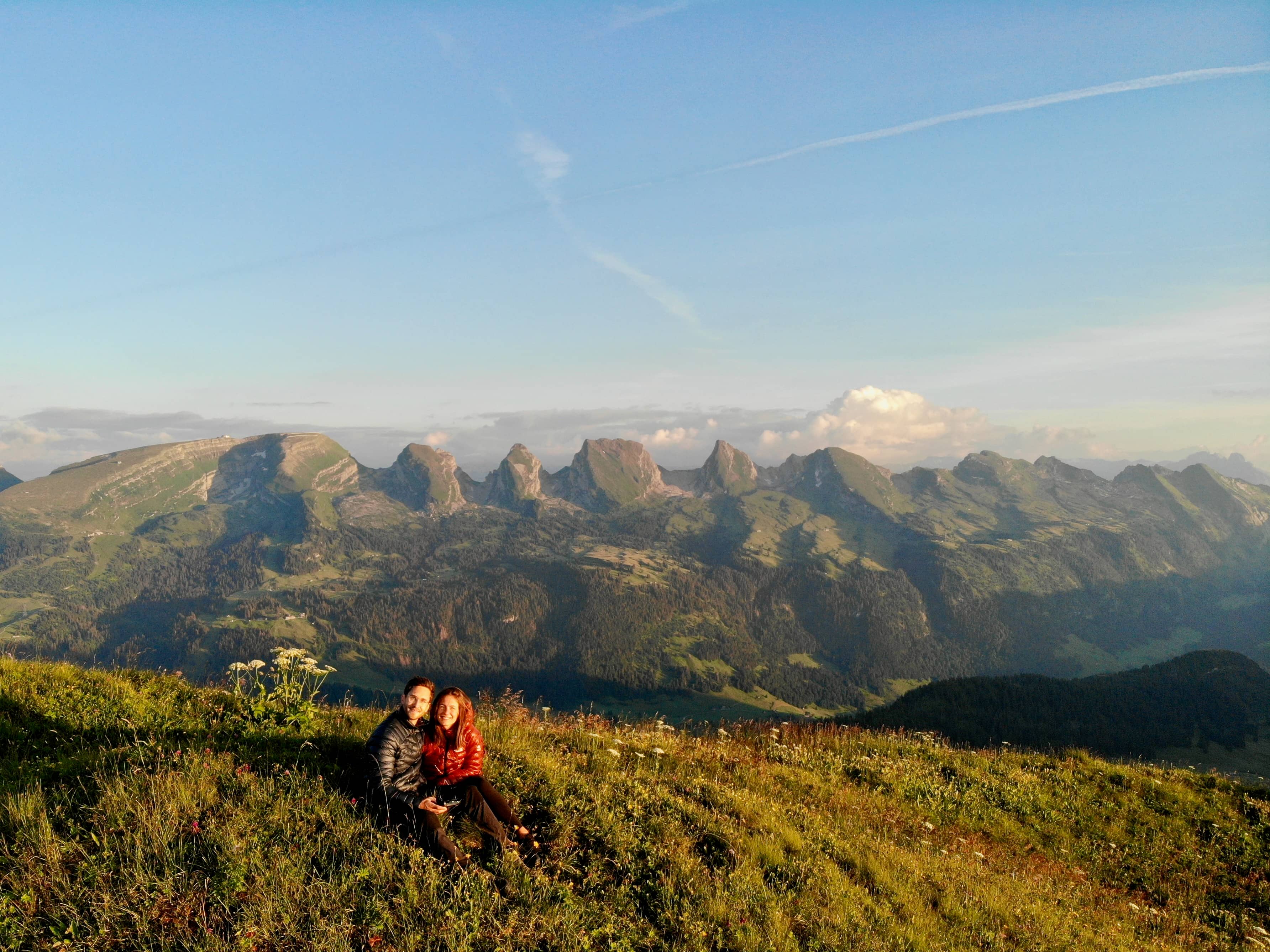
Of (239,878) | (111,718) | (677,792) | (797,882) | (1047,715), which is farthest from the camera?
(1047,715)

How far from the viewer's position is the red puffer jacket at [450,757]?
9734 mm

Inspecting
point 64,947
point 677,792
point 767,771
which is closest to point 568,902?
point 677,792

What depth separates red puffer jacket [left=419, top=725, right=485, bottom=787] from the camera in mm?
9734

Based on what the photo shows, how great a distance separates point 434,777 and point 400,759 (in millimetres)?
668

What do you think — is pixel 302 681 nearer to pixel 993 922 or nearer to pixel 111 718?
pixel 111 718

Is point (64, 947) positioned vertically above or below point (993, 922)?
above

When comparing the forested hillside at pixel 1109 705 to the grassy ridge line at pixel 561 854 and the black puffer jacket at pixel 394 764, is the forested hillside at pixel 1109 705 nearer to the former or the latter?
the grassy ridge line at pixel 561 854

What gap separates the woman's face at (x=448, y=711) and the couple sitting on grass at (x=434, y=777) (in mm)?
12

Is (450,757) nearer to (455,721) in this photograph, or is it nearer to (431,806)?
(455,721)

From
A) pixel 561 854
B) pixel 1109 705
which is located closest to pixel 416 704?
pixel 561 854

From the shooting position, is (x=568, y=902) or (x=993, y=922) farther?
(x=993, y=922)

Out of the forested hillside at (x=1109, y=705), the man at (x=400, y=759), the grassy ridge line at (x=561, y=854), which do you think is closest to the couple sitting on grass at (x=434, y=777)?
the man at (x=400, y=759)

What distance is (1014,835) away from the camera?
1574 centimetres

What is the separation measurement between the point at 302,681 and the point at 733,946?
30.4ft
